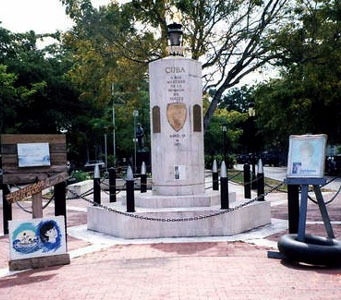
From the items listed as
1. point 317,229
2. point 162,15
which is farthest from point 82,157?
point 317,229

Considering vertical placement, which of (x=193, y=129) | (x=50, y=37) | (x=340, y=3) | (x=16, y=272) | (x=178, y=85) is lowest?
(x=16, y=272)

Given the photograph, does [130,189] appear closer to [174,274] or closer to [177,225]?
[177,225]

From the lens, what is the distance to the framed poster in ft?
24.2

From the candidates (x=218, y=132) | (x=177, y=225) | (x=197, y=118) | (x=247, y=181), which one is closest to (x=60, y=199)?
(x=177, y=225)

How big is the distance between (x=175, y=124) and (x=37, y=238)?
15.5ft

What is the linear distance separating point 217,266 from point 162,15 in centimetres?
1258

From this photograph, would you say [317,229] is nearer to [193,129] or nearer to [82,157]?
[193,129]

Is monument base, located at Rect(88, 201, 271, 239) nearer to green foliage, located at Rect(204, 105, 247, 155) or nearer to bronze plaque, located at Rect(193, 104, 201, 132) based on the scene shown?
bronze plaque, located at Rect(193, 104, 201, 132)

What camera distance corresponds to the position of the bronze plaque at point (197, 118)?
36.4 feet

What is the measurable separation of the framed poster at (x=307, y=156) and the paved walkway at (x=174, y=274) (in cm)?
152

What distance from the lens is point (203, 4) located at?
17.0 meters

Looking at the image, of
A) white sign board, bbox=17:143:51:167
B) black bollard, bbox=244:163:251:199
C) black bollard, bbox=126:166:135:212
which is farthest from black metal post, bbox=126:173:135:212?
black bollard, bbox=244:163:251:199

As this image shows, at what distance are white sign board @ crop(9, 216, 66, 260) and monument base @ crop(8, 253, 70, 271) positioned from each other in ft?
0.17

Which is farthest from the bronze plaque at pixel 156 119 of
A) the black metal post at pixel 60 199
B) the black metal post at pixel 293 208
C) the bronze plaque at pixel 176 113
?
the black metal post at pixel 293 208
